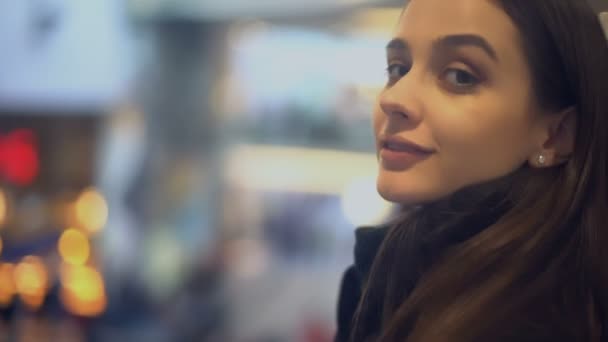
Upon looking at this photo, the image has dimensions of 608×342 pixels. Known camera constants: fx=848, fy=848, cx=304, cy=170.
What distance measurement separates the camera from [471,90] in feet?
1.88

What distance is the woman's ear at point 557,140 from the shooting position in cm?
58

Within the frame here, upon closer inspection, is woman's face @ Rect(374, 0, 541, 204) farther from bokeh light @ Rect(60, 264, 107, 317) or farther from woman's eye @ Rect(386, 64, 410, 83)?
bokeh light @ Rect(60, 264, 107, 317)

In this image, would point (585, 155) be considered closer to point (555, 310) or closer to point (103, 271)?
point (555, 310)

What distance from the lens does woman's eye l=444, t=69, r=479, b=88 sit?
0.57 m

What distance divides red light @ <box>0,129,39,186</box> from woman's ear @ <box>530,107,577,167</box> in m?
1.62

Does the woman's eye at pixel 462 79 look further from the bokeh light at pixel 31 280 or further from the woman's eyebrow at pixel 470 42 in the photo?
the bokeh light at pixel 31 280

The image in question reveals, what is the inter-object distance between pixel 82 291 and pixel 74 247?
105mm

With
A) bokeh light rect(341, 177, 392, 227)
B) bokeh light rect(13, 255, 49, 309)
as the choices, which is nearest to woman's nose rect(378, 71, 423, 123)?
bokeh light rect(341, 177, 392, 227)

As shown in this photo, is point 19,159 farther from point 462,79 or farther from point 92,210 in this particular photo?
point 462,79

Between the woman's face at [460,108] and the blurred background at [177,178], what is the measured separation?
1.18 meters

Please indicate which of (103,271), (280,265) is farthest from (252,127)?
(103,271)

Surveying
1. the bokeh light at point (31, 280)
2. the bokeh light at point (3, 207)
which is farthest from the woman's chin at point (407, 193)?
the bokeh light at point (3, 207)

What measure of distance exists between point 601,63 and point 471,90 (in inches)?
3.6

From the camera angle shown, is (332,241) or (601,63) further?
(332,241)
